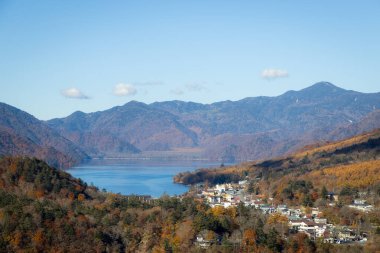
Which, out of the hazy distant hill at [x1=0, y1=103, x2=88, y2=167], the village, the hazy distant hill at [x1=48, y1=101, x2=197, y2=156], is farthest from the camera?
the hazy distant hill at [x1=48, y1=101, x2=197, y2=156]

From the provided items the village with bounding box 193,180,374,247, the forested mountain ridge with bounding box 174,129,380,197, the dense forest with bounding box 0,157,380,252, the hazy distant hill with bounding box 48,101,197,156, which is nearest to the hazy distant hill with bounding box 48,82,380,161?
the hazy distant hill with bounding box 48,101,197,156

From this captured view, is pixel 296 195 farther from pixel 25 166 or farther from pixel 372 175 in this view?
pixel 25 166

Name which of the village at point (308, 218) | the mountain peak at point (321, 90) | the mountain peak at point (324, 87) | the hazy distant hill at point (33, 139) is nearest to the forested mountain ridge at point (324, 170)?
the village at point (308, 218)

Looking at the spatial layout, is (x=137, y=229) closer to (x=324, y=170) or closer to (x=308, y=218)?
(x=308, y=218)

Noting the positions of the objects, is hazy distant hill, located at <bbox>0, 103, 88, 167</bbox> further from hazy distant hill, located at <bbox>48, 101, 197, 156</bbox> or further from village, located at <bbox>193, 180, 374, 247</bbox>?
village, located at <bbox>193, 180, 374, 247</bbox>

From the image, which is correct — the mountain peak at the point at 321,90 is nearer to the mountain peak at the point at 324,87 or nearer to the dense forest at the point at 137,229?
the mountain peak at the point at 324,87

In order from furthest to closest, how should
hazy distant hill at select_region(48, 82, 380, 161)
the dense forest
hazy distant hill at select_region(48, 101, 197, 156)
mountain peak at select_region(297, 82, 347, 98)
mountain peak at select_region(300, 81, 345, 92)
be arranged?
mountain peak at select_region(300, 81, 345, 92) < mountain peak at select_region(297, 82, 347, 98) < hazy distant hill at select_region(48, 82, 380, 161) < hazy distant hill at select_region(48, 101, 197, 156) < the dense forest
